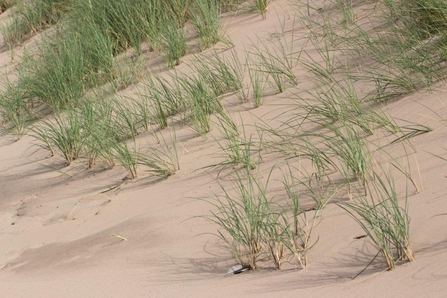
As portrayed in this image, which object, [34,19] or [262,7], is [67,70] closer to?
[262,7]

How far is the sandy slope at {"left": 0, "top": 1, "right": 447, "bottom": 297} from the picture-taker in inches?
130

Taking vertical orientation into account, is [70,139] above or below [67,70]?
below

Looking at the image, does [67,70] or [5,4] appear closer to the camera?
[67,70]

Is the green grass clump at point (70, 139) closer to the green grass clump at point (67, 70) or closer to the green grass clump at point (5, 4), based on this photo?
the green grass clump at point (67, 70)

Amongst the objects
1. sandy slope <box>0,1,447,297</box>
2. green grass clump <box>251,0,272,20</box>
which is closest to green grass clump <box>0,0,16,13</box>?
green grass clump <box>251,0,272,20</box>

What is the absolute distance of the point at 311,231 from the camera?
3.75 m

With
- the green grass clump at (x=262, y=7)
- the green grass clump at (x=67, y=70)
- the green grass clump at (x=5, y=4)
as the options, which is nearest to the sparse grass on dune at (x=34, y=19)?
the green grass clump at (x=5, y=4)

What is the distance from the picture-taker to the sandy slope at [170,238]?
330cm

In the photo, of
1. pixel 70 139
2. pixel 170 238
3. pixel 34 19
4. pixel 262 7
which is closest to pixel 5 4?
pixel 34 19

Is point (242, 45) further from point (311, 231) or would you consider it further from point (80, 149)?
point (311, 231)

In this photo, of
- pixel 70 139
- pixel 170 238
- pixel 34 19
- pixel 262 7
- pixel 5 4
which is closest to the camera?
pixel 170 238

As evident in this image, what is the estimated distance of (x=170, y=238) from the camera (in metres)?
4.17

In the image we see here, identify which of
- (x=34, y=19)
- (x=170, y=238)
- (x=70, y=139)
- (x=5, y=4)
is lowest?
(x=170, y=238)

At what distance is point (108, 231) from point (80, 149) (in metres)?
1.45
